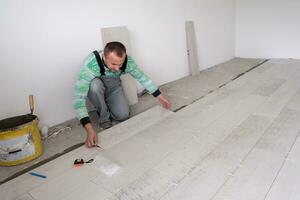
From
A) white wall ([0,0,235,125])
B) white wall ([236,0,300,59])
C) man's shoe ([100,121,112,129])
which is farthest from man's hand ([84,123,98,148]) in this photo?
white wall ([236,0,300,59])

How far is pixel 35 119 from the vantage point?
5.96 ft

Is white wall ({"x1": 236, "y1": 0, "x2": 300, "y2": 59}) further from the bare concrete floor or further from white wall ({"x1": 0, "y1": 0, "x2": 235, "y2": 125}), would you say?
white wall ({"x1": 0, "y1": 0, "x2": 235, "y2": 125})

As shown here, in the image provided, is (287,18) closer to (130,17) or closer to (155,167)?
(130,17)

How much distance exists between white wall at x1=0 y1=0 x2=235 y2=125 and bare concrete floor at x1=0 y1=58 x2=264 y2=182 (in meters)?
0.29

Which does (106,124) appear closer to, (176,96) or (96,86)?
(96,86)

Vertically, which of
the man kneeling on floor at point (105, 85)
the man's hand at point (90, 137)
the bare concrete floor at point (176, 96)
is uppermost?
the man kneeling on floor at point (105, 85)

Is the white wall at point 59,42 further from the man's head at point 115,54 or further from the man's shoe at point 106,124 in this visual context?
the man's head at point 115,54

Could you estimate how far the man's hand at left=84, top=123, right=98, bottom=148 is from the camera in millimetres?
1826

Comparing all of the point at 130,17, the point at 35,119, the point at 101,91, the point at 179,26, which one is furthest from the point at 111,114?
the point at 179,26

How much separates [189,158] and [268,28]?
14.0 ft

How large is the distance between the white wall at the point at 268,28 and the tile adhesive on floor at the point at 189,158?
2.53 meters

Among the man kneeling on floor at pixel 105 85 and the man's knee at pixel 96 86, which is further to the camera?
the man's knee at pixel 96 86

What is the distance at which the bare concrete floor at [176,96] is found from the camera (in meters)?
1.79

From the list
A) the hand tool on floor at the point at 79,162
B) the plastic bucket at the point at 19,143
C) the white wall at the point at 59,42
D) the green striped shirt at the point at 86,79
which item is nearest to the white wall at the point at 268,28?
the white wall at the point at 59,42
